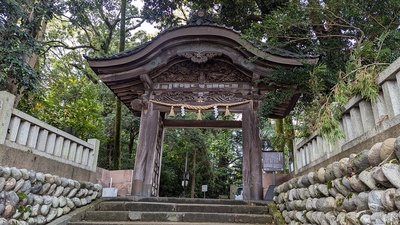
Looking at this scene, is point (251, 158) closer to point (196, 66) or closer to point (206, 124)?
point (206, 124)

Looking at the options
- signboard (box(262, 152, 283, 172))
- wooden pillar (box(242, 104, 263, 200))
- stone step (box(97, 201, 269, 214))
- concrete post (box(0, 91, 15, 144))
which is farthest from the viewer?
signboard (box(262, 152, 283, 172))

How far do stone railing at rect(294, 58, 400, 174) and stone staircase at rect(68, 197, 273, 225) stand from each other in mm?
1809

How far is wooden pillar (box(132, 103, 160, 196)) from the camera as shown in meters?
6.11

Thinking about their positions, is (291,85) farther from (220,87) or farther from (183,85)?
(183,85)

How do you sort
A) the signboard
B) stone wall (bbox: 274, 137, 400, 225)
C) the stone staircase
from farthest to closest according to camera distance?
the signboard < the stone staircase < stone wall (bbox: 274, 137, 400, 225)

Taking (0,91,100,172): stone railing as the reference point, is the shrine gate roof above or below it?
above

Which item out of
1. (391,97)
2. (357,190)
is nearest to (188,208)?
(357,190)

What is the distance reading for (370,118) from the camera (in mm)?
2508

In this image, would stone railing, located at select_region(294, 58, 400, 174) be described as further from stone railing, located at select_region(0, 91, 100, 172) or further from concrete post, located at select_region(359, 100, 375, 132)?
stone railing, located at select_region(0, 91, 100, 172)

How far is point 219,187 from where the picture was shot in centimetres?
1822

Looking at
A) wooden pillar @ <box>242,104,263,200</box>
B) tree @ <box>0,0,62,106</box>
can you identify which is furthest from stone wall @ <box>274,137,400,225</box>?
tree @ <box>0,0,62,106</box>

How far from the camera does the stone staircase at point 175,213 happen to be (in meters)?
4.57

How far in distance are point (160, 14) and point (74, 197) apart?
26.3ft

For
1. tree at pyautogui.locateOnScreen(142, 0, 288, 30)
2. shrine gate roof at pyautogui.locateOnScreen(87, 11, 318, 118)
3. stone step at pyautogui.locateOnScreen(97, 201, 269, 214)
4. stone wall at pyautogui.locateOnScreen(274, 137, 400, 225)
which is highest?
tree at pyautogui.locateOnScreen(142, 0, 288, 30)
